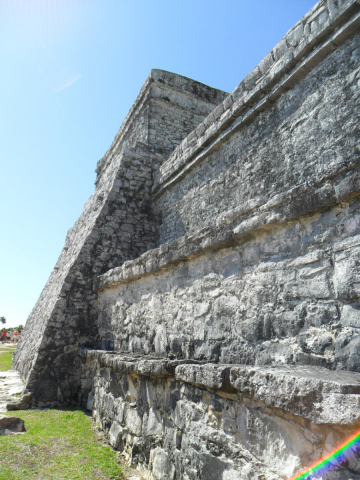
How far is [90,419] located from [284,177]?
3.93 m

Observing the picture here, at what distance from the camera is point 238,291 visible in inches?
105

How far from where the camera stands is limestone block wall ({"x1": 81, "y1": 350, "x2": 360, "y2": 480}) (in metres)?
1.40

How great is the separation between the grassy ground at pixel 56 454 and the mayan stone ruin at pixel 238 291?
0.77ft

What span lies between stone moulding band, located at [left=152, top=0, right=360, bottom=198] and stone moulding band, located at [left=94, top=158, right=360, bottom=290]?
245 cm

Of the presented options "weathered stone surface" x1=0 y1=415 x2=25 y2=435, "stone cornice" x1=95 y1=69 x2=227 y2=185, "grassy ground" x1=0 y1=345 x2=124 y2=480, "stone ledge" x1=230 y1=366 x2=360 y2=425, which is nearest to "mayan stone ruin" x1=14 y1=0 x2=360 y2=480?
"stone ledge" x1=230 y1=366 x2=360 y2=425

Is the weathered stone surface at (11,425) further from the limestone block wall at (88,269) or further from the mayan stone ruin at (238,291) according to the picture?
the limestone block wall at (88,269)

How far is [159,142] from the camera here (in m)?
9.45

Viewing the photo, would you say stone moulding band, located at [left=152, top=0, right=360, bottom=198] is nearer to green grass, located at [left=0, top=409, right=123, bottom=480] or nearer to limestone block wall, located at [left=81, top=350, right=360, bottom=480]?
limestone block wall, located at [left=81, top=350, right=360, bottom=480]

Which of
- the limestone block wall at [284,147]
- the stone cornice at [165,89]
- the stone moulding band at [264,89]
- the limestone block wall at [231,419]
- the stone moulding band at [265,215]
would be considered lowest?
the limestone block wall at [231,419]

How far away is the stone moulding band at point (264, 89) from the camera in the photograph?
3.64 metres

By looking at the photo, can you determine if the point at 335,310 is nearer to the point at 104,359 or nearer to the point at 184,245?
the point at 184,245

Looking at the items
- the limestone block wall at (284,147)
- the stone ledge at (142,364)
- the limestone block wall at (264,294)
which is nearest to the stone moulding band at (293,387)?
the stone ledge at (142,364)

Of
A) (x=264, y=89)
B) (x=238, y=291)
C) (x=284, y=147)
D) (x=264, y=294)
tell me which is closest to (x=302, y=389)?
(x=264, y=294)

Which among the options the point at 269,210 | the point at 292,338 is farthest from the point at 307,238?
the point at 292,338
